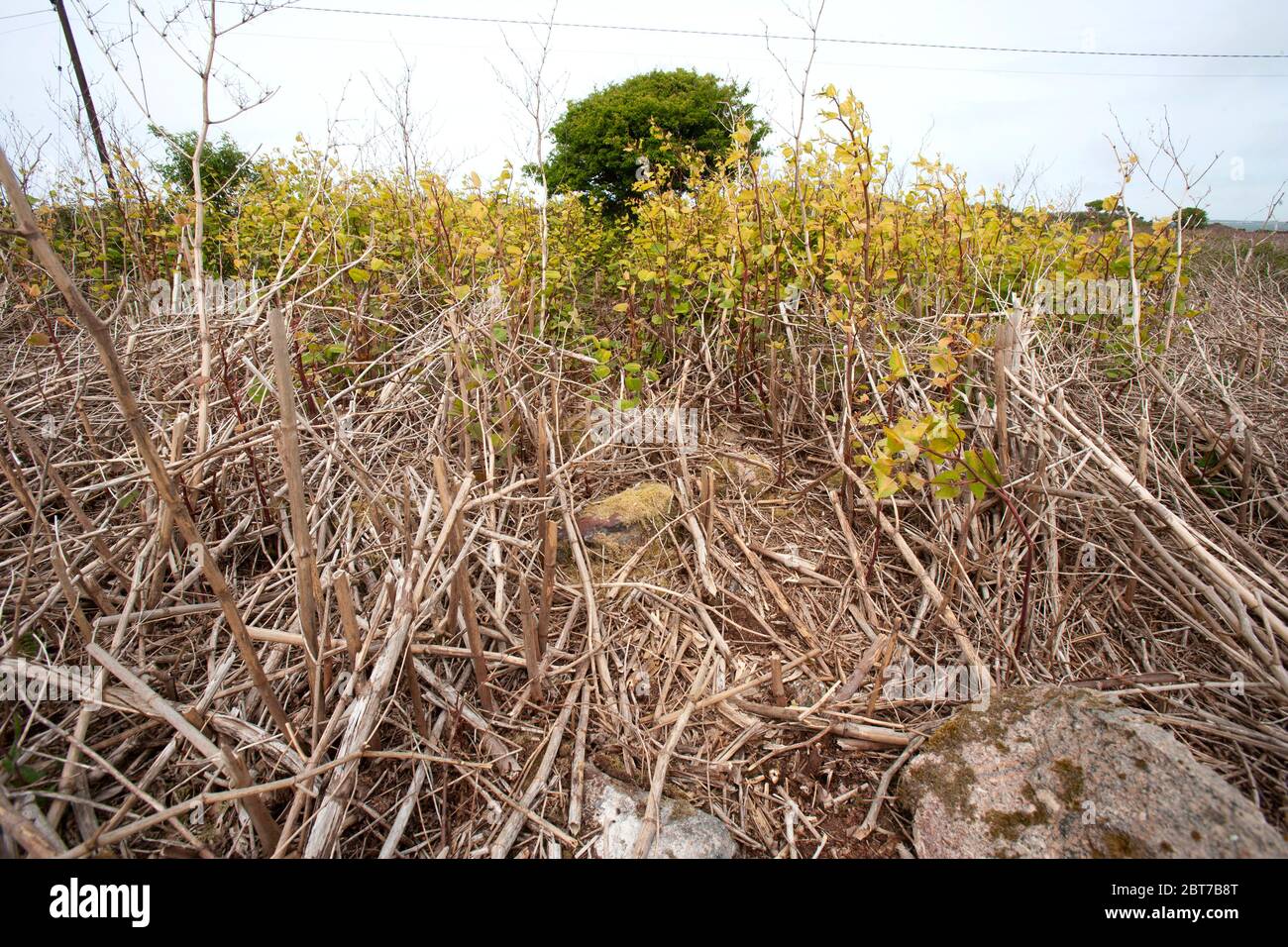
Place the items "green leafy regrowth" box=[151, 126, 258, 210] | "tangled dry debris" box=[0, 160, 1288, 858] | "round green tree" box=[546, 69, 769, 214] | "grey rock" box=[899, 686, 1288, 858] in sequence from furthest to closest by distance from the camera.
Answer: "round green tree" box=[546, 69, 769, 214] < "green leafy regrowth" box=[151, 126, 258, 210] < "tangled dry debris" box=[0, 160, 1288, 858] < "grey rock" box=[899, 686, 1288, 858]

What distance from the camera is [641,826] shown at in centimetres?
146

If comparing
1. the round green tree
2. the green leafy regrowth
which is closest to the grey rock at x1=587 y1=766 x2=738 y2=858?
the green leafy regrowth

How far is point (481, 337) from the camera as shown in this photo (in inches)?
96.8

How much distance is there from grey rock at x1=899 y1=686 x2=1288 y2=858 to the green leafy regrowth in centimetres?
303

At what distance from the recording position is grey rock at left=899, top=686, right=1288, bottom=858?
3.92 feet

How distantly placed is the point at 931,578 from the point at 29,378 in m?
4.06

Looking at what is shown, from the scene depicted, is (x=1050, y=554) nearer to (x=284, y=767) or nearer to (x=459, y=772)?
(x=459, y=772)

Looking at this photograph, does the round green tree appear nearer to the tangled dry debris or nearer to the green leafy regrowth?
the green leafy regrowth

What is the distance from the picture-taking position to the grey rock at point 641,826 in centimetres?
143

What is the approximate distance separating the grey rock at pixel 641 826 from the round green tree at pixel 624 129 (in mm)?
9276

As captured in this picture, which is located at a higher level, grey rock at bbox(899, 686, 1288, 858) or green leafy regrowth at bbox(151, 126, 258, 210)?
green leafy regrowth at bbox(151, 126, 258, 210)

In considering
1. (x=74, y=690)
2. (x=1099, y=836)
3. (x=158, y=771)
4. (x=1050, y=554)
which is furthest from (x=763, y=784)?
(x=74, y=690)

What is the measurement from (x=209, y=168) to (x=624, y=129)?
629cm

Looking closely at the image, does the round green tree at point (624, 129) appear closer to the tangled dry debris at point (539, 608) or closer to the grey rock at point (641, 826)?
the tangled dry debris at point (539, 608)
